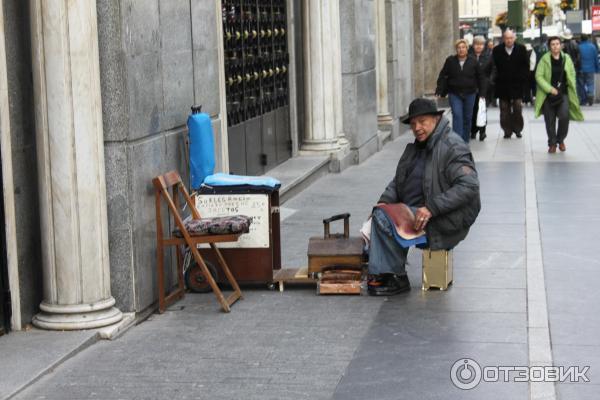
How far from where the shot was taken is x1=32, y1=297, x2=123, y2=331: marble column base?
26.8 ft

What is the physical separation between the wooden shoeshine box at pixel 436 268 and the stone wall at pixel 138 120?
189 cm

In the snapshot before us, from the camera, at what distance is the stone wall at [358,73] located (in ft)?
59.2

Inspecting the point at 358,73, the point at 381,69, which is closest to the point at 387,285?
the point at 358,73

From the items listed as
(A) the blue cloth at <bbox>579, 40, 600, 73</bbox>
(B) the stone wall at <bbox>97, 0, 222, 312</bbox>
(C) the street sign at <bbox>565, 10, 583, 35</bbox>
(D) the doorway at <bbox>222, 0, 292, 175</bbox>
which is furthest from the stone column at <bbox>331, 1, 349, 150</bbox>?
(C) the street sign at <bbox>565, 10, 583, 35</bbox>

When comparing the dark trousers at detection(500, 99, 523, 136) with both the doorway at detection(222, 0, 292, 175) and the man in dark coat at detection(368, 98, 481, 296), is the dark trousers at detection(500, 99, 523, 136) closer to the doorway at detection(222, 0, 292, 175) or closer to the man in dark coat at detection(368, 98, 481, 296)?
the doorway at detection(222, 0, 292, 175)

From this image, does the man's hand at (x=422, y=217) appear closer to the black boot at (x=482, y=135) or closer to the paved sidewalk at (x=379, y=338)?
the paved sidewalk at (x=379, y=338)

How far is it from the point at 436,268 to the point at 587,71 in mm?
22071

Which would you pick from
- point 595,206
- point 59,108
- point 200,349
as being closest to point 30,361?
point 200,349

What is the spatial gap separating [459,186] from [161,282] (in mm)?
2124

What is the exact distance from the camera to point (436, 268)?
9430 mm

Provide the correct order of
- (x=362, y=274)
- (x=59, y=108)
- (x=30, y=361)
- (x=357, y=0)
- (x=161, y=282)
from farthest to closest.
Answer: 1. (x=357, y=0)
2. (x=362, y=274)
3. (x=161, y=282)
4. (x=59, y=108)
5. (x=30, y=361)

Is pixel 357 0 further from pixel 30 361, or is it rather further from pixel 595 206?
pixel 30 361

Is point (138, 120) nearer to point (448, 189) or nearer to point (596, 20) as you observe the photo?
point (448, 189)

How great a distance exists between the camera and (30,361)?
24.6ft
